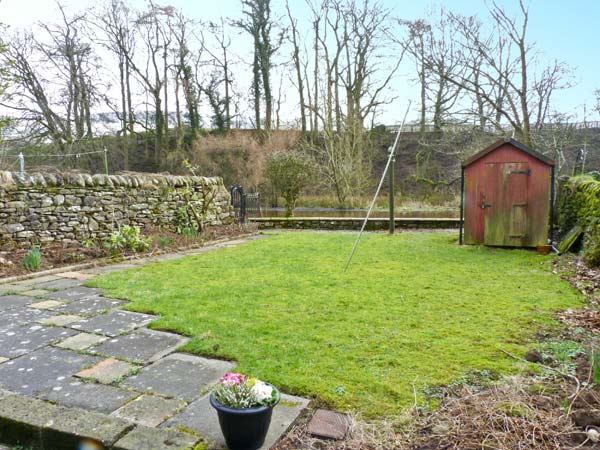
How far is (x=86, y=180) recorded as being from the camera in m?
7.20

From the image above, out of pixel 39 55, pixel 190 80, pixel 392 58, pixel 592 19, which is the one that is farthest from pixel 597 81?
pixel 39 55

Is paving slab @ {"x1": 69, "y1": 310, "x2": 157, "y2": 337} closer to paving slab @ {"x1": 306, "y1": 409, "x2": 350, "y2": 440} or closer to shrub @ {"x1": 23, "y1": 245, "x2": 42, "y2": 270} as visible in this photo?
paving slab @ {"x1": 306, "y1": 409, "x2": 350, "y2": 440}

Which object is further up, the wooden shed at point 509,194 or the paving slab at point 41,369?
the wooden shed at point 509,194

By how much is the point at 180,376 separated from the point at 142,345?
67 centimetres

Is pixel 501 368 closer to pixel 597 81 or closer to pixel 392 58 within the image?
pixel 597 81

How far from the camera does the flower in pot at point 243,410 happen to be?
1.75m

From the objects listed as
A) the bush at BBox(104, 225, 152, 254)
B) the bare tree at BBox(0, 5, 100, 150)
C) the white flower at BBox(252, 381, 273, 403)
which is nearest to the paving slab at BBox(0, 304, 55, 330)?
the white flower at BBox(252, 381, 273, 403)

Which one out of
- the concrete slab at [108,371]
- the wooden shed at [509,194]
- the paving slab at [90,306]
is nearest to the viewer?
the concrete slab at [108,371]

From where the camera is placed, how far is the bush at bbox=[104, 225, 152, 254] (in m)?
6.97

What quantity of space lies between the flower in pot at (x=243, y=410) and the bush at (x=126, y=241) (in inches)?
226

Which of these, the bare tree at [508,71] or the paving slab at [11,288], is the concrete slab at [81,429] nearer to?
the paving slab at [11,288]

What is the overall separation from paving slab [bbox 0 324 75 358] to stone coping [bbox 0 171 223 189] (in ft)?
12.0

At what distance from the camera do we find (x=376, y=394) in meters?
2.27

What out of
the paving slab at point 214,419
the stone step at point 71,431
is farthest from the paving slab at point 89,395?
the paving slab at point 214,419
